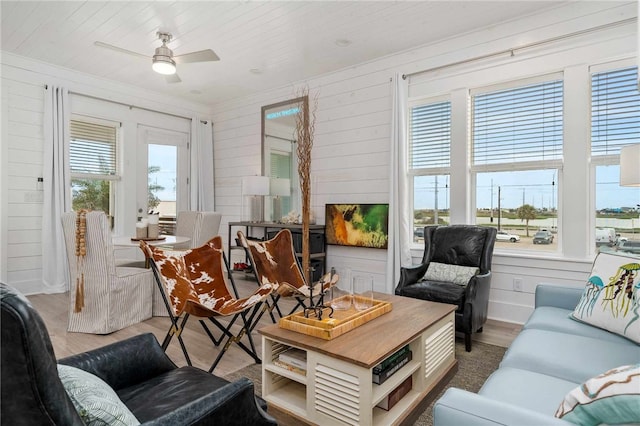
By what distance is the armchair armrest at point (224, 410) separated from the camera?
948mm

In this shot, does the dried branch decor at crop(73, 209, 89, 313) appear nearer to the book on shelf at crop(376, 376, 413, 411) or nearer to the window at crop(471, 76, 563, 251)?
the book on shelf at crop(376, 376, 413, 411)

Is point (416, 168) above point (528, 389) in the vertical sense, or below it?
above

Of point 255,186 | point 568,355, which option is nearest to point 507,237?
point 568,355

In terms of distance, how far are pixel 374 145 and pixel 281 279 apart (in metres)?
2.16

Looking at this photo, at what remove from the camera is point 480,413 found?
948 millimetres

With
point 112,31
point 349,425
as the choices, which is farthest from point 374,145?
point 349,425

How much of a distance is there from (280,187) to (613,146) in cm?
382

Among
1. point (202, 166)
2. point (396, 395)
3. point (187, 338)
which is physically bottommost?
point (187, 338)

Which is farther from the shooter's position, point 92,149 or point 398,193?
point 92,149

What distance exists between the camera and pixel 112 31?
3859 mm

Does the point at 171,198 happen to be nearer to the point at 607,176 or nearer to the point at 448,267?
the point at 448,267

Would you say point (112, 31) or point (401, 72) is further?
point (401, 72)

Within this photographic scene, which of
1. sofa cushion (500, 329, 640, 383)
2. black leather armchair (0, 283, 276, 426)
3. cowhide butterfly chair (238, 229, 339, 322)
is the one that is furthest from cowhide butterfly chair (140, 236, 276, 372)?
sofa cushion (500, 329, 640, 383)

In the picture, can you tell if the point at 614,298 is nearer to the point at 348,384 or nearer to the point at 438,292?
the point at 438,292
